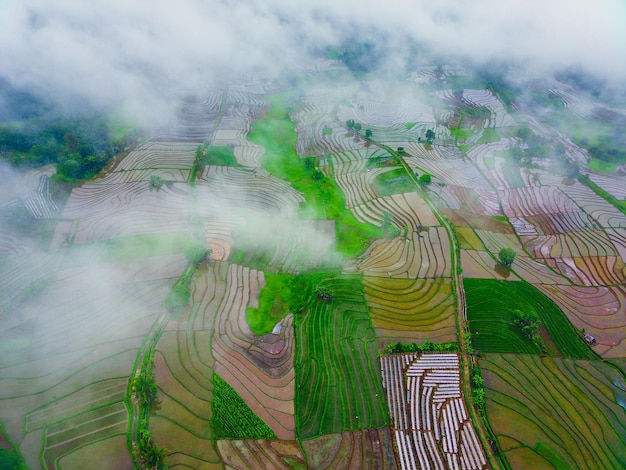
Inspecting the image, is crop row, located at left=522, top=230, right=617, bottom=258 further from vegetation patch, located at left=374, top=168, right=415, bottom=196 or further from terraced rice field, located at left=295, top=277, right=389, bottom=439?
terraced rice field, located at left=295, top=277, right=389, bottom=439

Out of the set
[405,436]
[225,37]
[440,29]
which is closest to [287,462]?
[405,436]

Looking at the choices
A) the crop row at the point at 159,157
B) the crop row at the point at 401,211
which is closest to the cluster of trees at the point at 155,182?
the crop row at the point at 159,157

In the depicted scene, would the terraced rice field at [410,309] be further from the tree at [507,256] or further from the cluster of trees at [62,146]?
the cluster of trees at [62,146]

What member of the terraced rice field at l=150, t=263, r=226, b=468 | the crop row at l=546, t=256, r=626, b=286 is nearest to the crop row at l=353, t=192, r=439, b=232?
the crop row at l=546, t=256, r=626, b=286

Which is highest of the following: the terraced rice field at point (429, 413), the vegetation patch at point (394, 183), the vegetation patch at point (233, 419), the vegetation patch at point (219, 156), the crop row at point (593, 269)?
the crop row at point (593, 269)

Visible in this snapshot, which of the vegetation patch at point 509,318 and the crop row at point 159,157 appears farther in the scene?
the crop row at point 159,157

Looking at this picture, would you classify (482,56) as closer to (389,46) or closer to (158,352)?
(389,46)

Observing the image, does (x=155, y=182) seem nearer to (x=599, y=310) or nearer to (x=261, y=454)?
(x=261, y=454)
